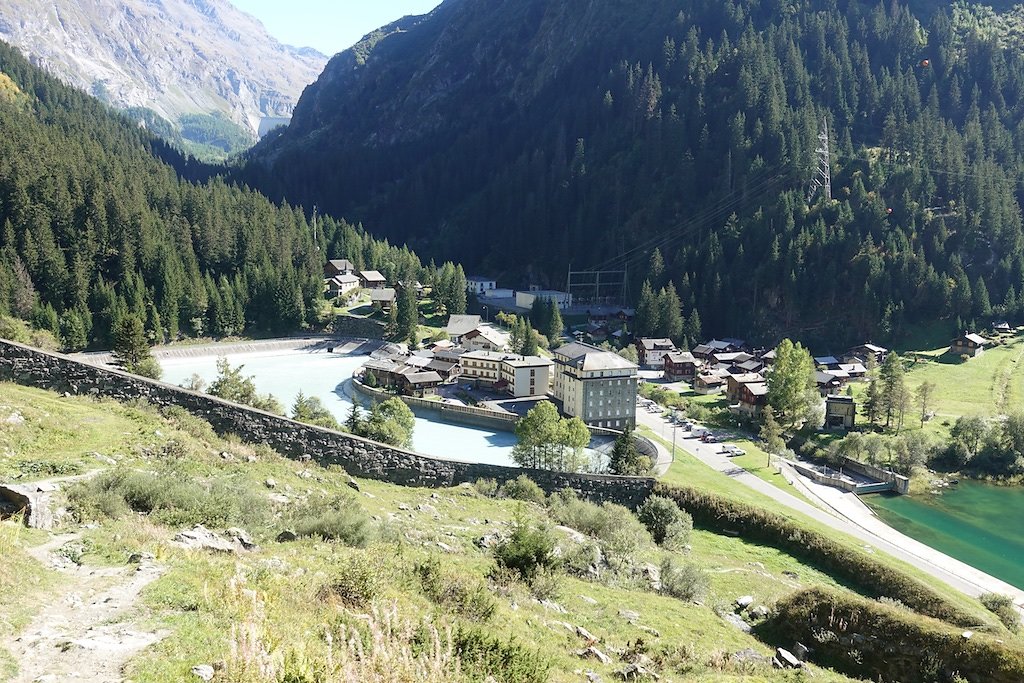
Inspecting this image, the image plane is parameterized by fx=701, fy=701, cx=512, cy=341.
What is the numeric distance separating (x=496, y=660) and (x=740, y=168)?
394ft

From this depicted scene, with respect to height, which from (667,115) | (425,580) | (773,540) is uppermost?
(667,115)

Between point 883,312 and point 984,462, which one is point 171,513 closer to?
point 984,462

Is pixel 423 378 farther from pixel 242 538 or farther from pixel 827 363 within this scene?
pixel 827 363

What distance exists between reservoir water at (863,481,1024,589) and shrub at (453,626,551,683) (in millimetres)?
39316

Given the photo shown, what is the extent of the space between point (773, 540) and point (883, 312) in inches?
2585

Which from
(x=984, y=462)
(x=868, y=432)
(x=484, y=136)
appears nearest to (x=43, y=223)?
(x=868, y=432)

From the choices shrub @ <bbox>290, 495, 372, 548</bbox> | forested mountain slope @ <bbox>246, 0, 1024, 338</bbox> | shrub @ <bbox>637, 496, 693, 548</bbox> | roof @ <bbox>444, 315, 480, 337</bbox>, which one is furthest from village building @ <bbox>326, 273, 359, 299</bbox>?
shrub @ <bbox>290, 495, 372, 548</bbox>

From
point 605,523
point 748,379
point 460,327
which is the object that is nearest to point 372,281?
point 460,327

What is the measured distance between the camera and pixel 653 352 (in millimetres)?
86562

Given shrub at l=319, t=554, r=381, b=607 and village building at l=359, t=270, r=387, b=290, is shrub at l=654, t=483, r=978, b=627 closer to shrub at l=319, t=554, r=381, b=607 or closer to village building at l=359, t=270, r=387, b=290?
shrub at l=319, t=554, r=381, b=607

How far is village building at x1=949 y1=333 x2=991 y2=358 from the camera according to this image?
81.0 meters

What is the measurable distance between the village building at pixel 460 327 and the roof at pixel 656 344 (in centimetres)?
2143

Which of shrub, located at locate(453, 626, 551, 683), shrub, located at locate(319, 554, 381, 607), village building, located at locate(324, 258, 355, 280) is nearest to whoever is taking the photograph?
shrub, located at locate(453, 626, 551, 683)

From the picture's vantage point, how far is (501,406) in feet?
193
